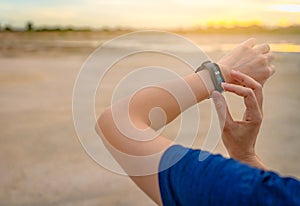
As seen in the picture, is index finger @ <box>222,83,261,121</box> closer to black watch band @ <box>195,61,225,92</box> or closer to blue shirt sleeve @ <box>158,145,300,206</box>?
black watch band @ <box>195,61,225,92</box>

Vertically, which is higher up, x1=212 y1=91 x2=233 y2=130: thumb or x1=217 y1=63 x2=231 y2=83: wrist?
x1=217 y1=63 x2=231 y2=83: wrist

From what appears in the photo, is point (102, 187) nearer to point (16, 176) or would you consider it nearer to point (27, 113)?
point (16, 176)

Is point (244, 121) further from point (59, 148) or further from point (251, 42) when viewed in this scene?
point (59, 148)

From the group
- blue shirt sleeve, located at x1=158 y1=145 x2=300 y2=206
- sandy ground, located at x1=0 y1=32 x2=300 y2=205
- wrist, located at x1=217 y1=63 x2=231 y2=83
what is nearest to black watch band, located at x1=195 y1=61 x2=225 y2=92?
wrist, located at x1=217 y1=63 x2=231 y2=83

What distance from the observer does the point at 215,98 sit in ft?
2.88

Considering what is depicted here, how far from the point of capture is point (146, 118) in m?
0.87

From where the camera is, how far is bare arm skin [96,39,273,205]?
827mm

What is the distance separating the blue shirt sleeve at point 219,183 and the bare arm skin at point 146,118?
1.3 inches

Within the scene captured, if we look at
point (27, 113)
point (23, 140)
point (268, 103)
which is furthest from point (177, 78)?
point (268, 103)

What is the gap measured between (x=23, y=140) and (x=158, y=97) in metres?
4.24

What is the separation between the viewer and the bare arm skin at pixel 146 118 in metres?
0.83

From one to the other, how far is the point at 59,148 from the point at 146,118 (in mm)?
3904

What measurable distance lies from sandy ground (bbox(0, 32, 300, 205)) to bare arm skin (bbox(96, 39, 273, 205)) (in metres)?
1.83

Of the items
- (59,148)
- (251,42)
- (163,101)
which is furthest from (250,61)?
(59,148)
